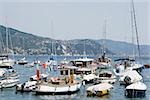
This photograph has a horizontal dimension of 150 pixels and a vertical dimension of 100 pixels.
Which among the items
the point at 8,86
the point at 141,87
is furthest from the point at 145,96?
the point at 8,86

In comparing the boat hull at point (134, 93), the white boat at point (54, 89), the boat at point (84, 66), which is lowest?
the boat hull at point (134, 93)

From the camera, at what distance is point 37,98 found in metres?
34.3

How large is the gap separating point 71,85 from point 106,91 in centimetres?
303

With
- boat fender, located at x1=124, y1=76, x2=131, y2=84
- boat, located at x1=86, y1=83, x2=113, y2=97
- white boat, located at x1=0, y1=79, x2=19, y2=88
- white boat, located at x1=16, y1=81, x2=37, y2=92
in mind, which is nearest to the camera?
boat, located at x1=86, y1=83, x2=113, y2=97

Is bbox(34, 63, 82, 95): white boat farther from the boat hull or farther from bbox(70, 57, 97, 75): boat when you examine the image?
bbox(70, 57, 97, 75): boat

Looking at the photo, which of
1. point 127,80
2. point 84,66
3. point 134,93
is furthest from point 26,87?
point 84,66

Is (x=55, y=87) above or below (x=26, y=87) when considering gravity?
above

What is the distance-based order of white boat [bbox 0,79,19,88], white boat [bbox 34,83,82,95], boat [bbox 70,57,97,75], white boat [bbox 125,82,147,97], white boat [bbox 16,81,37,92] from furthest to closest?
boat [bbox 70,57,97,75], white boat [bbox 0,79,19,88], white boat [bbox 16,81,37,92], white boat [bbox 125,82,147,97], white boat [bbox 34,83,82,95]

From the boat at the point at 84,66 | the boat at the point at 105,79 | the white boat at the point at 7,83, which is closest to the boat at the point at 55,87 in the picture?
the white boat at the point at 7,83

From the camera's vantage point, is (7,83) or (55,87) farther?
(7,83)

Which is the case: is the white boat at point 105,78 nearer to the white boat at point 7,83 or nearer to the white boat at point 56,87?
the white boat at point 56,87

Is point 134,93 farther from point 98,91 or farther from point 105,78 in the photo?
point 105,78

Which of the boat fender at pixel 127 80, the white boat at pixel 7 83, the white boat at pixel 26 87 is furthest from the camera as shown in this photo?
the boat fender at pixel 127 80

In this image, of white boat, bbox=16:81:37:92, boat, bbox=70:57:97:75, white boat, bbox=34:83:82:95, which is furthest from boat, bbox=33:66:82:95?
boat, bbox=70:57:97:75
